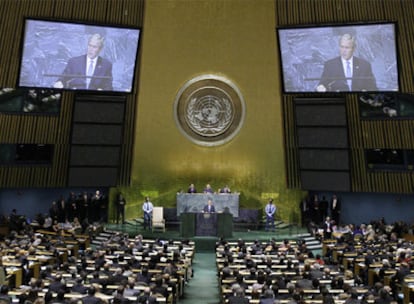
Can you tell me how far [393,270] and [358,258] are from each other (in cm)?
176

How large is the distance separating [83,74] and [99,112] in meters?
1.73

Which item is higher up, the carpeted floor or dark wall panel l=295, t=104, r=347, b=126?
dark wall panel l=295, t=104, r=347, b=126

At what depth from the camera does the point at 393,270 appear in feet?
42.1

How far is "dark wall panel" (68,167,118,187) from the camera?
22031mm

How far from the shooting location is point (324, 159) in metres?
22.0

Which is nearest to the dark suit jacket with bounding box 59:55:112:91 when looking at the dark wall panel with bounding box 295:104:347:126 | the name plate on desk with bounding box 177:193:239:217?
the name plate on desk with bounding box 177:193:239:217

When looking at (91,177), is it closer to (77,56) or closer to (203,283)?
(77,56)

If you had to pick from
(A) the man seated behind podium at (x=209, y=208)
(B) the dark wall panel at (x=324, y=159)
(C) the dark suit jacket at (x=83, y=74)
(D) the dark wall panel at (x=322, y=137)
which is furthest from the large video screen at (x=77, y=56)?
(B) the dark wall panel at (x=324, y=159)

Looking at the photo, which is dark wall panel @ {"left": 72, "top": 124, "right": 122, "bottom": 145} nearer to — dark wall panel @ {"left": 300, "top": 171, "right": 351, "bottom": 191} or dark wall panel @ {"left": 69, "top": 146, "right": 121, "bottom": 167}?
dark wall panel @ {"left": 69, "top": 146, "right": 121, "bottom": 167}

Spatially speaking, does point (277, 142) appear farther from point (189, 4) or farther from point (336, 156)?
point (189, 4)

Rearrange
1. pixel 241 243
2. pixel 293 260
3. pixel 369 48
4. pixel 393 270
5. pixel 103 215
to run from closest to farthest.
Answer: pixel 393 270
pixel 293 260
pixel 241 243
pixel 369 48
pixel 103 215

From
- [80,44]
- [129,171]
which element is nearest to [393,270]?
[129,171]

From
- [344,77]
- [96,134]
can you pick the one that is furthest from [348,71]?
[96,134]

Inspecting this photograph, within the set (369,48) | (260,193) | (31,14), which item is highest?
(31,14)
